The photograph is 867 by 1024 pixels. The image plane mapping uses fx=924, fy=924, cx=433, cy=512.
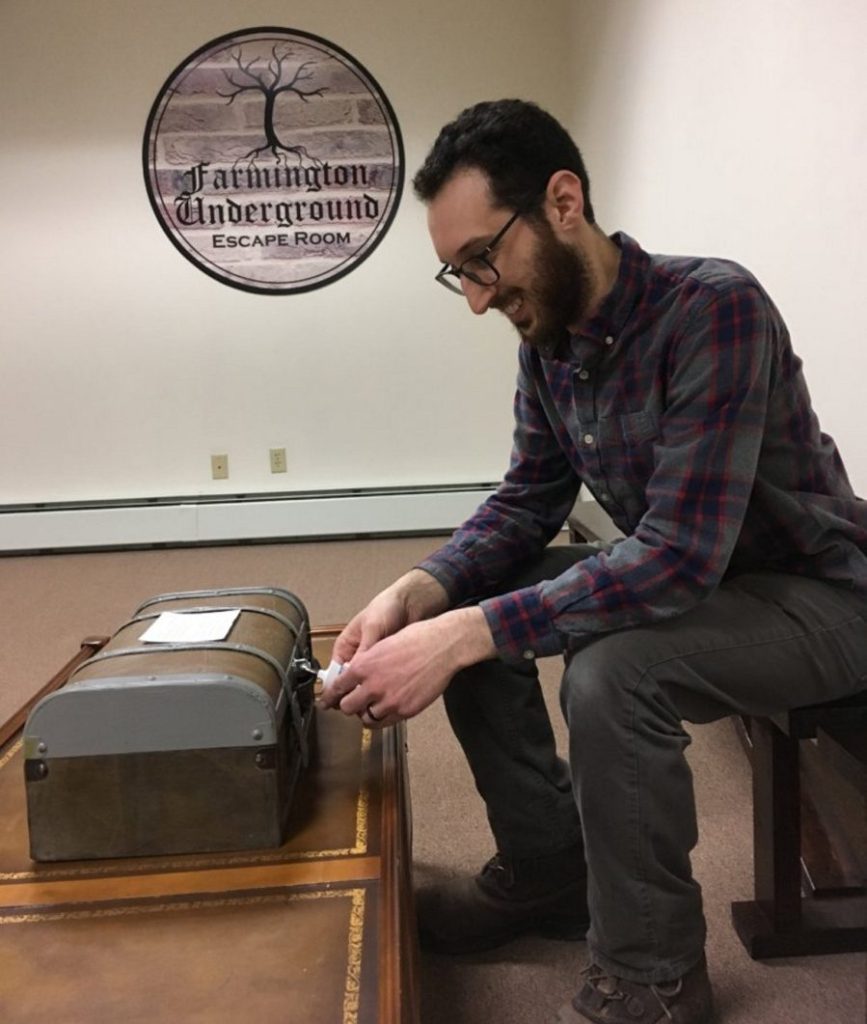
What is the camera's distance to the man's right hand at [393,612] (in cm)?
128

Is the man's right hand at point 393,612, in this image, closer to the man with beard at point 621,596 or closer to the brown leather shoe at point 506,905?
the man with beard at point 621,596

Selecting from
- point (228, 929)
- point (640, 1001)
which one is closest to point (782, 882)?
point (640, 1001)

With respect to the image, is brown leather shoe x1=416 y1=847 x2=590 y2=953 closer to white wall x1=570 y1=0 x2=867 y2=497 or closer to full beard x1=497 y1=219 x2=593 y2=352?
full beard x1=497 y1=219 x2=593 y2=352

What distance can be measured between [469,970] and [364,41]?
3702 mm

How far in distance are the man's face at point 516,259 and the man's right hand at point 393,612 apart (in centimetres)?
39

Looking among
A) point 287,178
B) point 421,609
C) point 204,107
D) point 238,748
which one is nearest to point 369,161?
point 287,178

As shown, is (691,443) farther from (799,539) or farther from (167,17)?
(167,17)

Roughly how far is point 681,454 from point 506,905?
2.32ft

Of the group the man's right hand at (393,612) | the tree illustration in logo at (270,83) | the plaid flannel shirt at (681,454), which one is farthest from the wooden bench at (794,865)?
the tree illustration in logo at (270,83)

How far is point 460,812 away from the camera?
177 centimetres

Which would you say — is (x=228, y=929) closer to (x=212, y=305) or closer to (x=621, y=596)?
(x=621, y=596)

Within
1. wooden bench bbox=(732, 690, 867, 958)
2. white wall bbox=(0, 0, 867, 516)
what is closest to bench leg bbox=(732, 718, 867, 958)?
wooden bench bbox=(732, 690, 867, 958)

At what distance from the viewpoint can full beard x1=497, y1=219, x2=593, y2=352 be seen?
118cm

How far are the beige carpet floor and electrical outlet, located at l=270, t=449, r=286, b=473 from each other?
54cm
